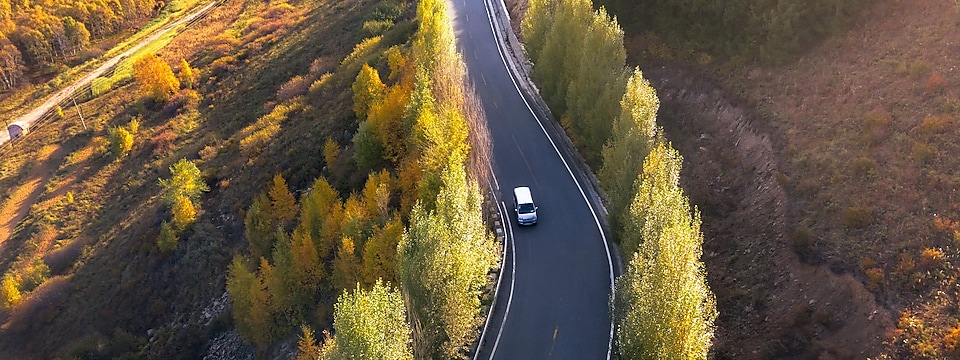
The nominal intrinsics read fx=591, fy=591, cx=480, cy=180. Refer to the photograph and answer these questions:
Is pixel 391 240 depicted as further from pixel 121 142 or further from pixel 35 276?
pixel 121 142

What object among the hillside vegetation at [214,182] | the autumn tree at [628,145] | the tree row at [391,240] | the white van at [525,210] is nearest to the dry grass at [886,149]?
the autumn tree at [628,145]

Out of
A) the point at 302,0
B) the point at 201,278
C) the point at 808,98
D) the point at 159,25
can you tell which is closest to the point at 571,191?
Result: the point at 808,98

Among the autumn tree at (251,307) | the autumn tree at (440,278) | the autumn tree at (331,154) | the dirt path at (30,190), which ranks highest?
the autumn tree at (440,278)

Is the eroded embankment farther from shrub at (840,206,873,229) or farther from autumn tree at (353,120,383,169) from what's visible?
autumn tree at (353,120,383,169)

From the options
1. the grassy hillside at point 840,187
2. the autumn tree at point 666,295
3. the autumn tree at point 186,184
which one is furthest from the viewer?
the autumn tree at point 186,184

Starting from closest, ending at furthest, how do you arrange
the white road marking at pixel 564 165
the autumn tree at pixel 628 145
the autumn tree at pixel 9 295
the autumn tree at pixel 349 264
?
the white road marking at pixel 564 165 < the autumn tree at pixel 628 145 < the autumn tree at pixel 349 264 < the autumn tree at pixel 9 295

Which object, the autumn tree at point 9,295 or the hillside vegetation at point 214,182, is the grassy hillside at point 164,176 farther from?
the autumn tree at point 9,295
